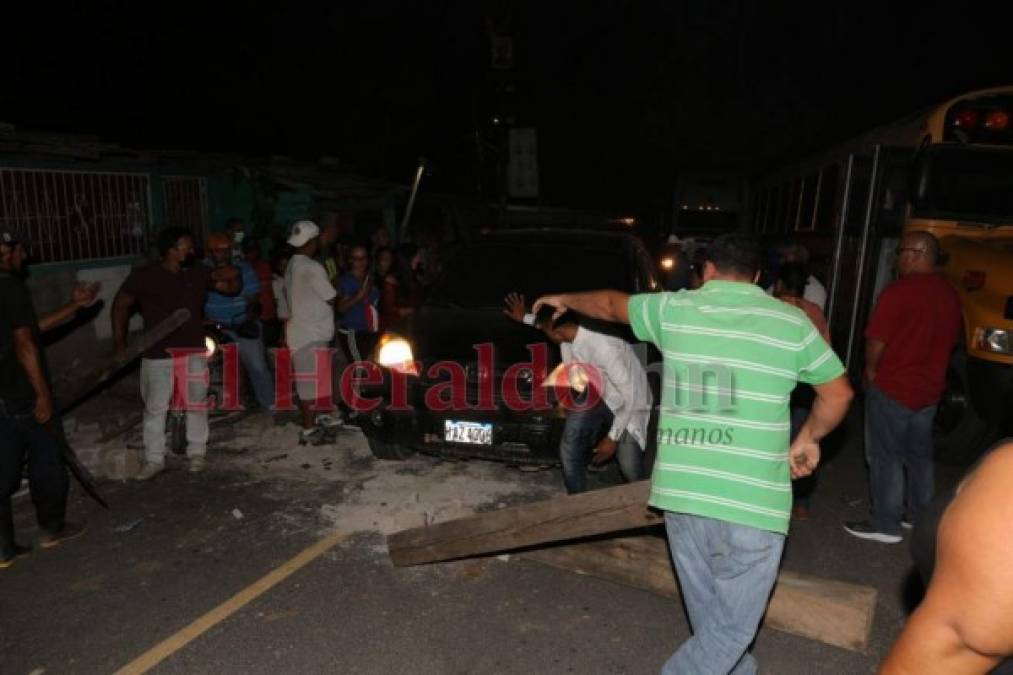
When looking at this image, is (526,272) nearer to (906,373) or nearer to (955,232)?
(906,373)

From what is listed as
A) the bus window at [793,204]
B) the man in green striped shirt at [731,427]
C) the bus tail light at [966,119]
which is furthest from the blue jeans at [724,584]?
the bus window at [793,204]

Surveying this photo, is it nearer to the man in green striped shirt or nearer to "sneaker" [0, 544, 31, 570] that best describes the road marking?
"sneaker" [0, 544, 31, 570]

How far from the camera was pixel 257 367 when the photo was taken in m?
7.00

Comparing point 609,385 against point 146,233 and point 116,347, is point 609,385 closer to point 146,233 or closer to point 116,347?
point 116,347

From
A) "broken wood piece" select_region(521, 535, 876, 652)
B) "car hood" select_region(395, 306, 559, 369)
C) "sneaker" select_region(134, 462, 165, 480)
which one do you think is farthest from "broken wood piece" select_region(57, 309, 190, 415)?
"broken wood piece" select_region(521, 535, 876, 652)

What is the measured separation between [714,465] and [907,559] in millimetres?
2708

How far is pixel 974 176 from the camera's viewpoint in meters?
6.46

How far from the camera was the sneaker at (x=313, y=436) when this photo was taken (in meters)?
6.35

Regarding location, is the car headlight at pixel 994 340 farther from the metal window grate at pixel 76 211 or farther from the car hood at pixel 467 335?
the metal window grate at pixel 76 211

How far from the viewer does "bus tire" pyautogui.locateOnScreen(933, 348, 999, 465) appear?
18.7 feet

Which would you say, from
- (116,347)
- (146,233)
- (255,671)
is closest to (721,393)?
(255,671)

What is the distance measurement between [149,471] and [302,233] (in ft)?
7.65

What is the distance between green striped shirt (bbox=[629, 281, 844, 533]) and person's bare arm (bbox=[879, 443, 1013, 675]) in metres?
1.17

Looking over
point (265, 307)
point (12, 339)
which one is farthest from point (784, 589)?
point (265, 307)
